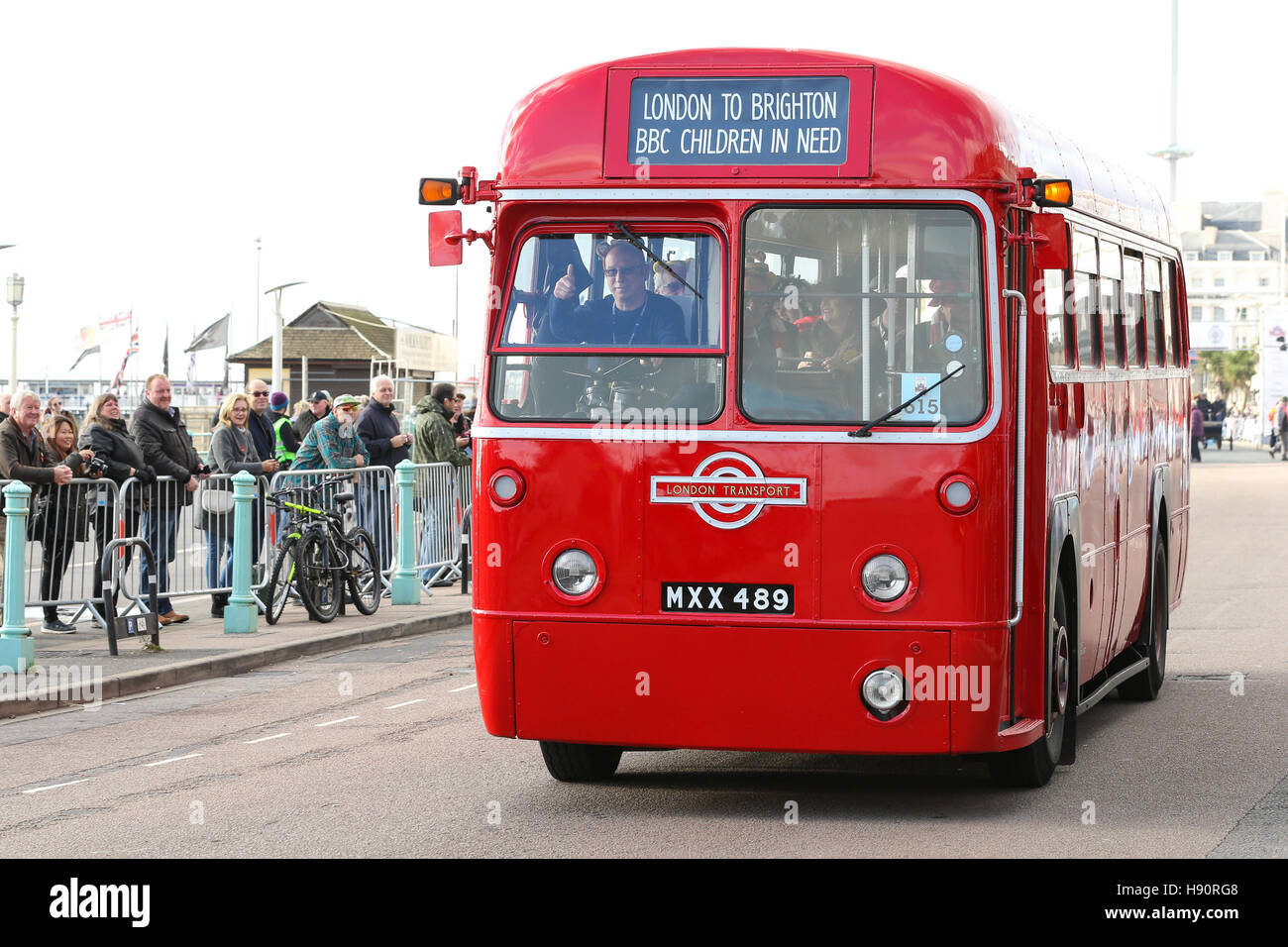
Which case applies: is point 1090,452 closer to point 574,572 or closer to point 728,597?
point 728,597

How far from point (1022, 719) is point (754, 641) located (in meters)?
1.28

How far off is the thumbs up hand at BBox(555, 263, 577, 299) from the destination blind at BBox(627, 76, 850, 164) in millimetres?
529

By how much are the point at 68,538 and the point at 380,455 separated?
5083 millimetres

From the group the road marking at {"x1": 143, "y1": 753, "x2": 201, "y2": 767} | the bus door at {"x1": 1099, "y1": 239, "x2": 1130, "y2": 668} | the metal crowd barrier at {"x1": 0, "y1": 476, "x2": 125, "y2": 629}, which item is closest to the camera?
the road marking at {"x1": 143, "y1": 753, "x2": 201, "y2": 767}

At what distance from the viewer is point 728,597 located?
7.67m

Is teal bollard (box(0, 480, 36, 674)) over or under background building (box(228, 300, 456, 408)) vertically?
under

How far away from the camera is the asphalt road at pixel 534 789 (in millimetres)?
7457

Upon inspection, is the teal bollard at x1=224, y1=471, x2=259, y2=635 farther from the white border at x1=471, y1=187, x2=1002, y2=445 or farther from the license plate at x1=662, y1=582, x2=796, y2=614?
the license plate at x1=662, y1=582, x2=796, y2=614

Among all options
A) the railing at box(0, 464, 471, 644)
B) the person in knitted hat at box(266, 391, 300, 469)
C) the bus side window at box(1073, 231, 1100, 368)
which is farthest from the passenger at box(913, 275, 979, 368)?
the person in knitted hat at box(266, 391, 300, 469)

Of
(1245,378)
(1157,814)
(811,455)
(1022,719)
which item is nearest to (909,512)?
(811,455)

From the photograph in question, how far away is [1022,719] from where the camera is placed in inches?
319

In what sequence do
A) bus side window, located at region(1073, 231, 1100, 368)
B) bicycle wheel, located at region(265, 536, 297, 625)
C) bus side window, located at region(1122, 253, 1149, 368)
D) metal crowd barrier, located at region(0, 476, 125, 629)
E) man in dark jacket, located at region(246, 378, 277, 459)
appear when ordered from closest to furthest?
1. bus side window, located at region(1073, 231, 1100, 368)
2. bus side window, located at region(1122, 253, 1149, 368)
3. metal crowd barrier, located at region(0, 476, 125, 629)
4. bicycle wheel, located at region(265, 536, 297, 625)
5. man in dark jacket, located at region(246, 378, 277, 459)

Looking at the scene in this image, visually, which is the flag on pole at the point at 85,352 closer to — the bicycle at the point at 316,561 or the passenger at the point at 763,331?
→ the bicycle at the point at 316,561

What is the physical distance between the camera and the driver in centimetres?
772
